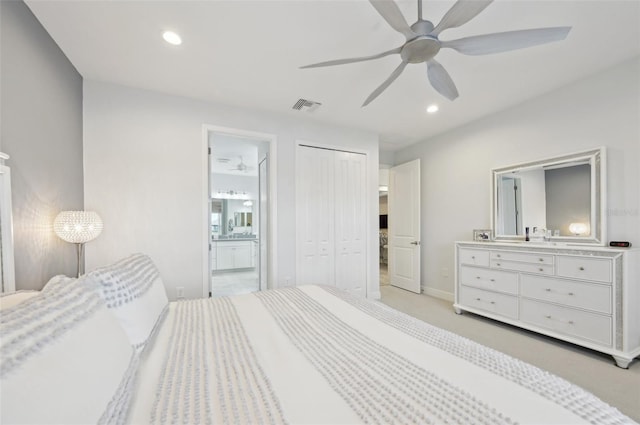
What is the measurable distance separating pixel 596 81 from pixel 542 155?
786 millimetres

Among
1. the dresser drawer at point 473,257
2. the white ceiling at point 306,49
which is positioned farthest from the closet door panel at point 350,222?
the dresser drawer at point 473,257

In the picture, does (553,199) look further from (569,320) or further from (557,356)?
(557,356)

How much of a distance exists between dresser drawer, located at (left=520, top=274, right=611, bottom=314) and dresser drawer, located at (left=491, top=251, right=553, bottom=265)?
161mm

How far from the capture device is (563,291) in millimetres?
2420

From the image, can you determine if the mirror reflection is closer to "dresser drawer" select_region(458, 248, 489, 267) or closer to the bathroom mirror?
"dresser drawer" select_region(458, 248, 489, 267)

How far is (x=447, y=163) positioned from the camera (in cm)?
404

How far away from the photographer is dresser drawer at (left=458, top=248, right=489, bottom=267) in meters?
3.06

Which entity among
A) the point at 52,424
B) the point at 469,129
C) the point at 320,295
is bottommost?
the point at 320,295

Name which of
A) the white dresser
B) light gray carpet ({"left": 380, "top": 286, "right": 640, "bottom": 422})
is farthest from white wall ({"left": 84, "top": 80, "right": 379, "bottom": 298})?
the white dresser

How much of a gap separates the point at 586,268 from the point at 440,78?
216cm

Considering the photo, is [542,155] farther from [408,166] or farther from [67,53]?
[67,53]

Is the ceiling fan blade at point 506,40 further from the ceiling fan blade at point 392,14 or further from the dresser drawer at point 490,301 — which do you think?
the dresser drawer at point 490,301

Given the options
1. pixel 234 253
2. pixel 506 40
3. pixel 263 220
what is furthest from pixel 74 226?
pixel 234 253

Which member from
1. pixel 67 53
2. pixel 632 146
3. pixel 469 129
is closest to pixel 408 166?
pixel 469 129
